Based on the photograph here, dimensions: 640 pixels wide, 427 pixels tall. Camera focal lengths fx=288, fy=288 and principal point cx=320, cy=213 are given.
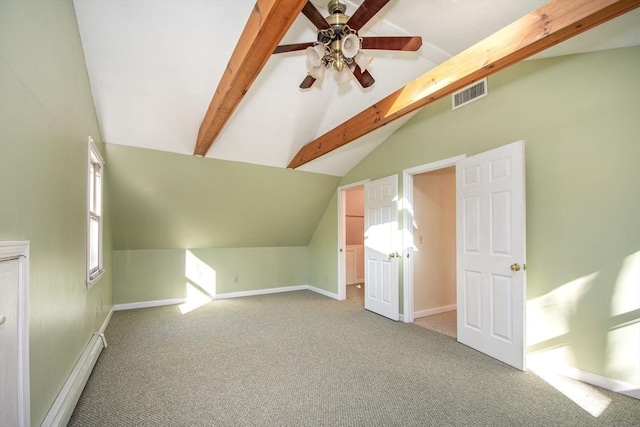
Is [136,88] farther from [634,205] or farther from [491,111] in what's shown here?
[634,205]

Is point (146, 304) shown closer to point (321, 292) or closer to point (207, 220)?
point (207, 220)

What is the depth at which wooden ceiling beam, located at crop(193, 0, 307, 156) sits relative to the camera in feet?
4.79

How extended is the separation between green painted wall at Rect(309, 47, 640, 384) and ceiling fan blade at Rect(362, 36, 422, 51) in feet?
4.82

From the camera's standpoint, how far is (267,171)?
438cm

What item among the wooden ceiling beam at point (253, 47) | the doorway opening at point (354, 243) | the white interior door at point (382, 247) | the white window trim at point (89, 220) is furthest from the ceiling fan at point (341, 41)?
the doorway opening at point (354, 243)

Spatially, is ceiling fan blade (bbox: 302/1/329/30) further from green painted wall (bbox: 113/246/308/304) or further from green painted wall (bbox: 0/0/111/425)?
green painted wall (bbox: 113/246/308/304)

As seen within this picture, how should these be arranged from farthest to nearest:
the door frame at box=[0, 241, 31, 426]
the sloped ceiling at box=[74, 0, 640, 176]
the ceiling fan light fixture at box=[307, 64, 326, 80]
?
1. the sloped ceiling at box=[74, 0, 640, 176]
2. the ceiling fan light fixture at box=[307, 64, 326, 80]
3. the door frame at box=[0, 241, 31, 426]


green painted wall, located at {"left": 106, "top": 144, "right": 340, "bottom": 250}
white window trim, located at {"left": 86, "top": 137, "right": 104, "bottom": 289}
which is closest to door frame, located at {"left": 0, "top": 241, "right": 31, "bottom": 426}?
white window trim, located at {"left": 86, "top": 137, "right": 104, "bottom": 289}

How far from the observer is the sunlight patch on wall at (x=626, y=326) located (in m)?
2.03

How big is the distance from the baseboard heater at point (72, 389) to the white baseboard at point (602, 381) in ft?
11.7

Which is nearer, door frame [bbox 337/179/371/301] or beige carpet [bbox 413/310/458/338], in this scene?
beige carpet [bbox 413/310/458/338]

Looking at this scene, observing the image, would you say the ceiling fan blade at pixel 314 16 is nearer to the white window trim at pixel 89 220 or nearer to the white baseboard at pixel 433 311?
the white window trim at pixel 89 220

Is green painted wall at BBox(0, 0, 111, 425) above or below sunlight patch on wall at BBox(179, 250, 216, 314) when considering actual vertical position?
above

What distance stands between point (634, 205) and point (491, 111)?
1.40 m
